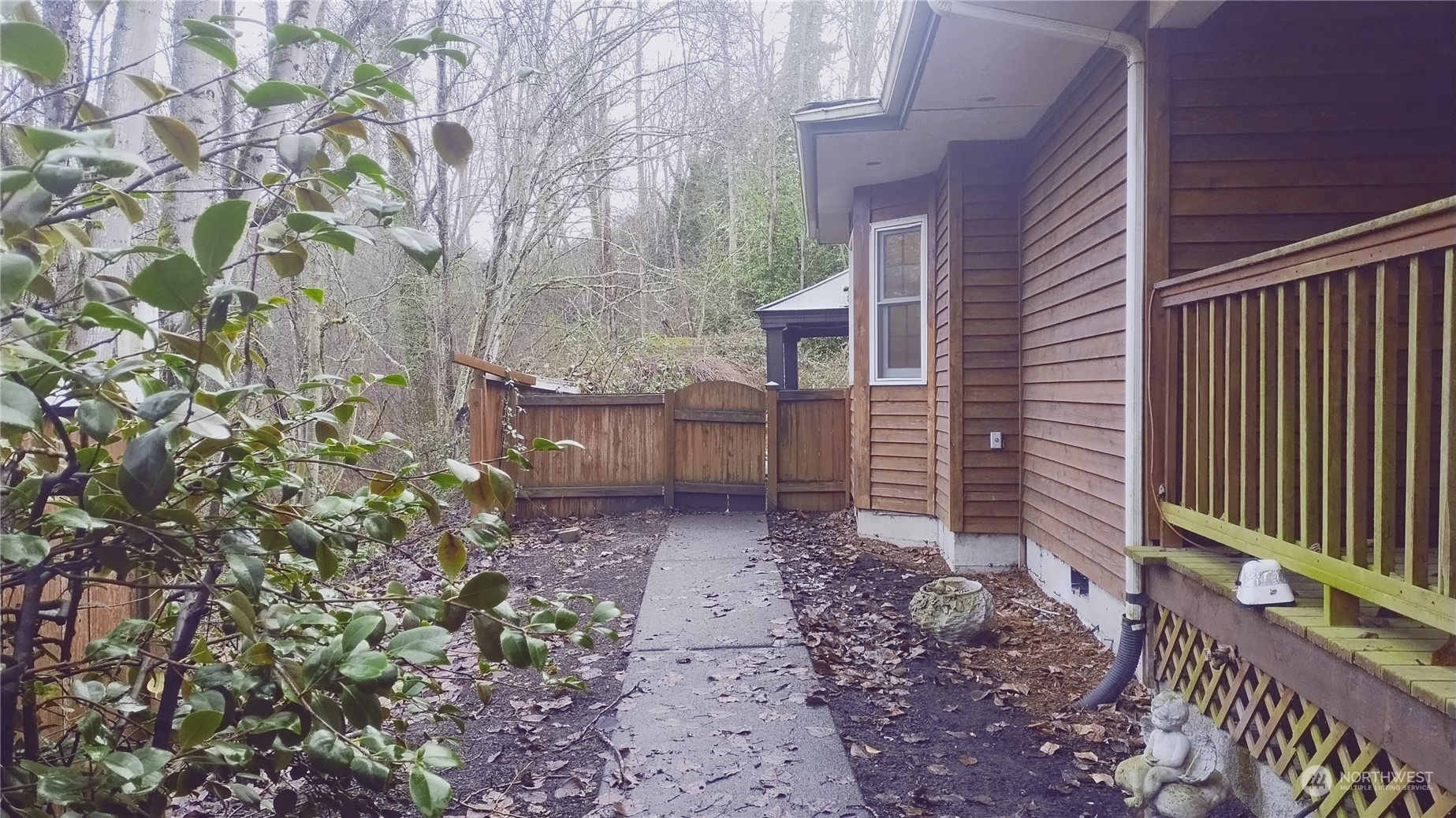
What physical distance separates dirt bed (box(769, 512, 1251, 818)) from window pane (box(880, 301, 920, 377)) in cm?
220

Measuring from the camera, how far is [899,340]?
747 centimetres

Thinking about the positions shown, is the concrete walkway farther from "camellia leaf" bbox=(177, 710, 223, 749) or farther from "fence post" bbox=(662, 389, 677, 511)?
"fence post" bbox=(662, 389, 677, 511)

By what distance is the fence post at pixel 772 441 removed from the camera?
923cm

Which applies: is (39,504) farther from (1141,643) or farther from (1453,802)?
(1141,643)

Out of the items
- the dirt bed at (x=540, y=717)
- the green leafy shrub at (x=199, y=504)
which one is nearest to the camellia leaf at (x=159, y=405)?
the green leafy shrub at (x=199, y=504)

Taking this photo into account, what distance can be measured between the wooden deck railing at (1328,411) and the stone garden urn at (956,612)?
1275mm

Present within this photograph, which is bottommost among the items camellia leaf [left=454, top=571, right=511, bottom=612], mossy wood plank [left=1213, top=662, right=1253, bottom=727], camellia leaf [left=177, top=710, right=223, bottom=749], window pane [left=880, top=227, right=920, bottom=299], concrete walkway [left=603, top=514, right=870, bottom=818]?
concrete walkway [left=603, top=514, right=870, bottom=818]

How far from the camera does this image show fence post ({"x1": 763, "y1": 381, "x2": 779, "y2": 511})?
923cm

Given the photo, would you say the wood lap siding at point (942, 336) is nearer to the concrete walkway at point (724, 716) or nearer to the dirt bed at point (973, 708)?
the dirt bed at point (973, 708)

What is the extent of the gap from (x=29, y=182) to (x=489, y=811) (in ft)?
7.91

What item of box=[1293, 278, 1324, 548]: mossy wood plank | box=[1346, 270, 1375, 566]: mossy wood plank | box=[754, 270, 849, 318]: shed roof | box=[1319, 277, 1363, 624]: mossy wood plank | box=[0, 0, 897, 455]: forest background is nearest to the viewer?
box=[1346, 270, 1375, 566]: mossy wood plank

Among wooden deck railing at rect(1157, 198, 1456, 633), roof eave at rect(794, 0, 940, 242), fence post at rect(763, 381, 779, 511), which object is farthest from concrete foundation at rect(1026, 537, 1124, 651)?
fence post at rect(763, 381, 779, 511)

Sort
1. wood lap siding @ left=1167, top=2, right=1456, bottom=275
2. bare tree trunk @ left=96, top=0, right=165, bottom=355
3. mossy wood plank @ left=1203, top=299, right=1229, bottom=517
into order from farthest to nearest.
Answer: wood lap siding @ left=1167, top=2, right=1456, bottom=275 < bare tree trunk @ left=96, top=0, right=165, bottom=355 < mossy wood plank @ left=1203, top=299, right=1229, bottom=517

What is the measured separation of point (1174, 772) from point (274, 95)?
295cm
